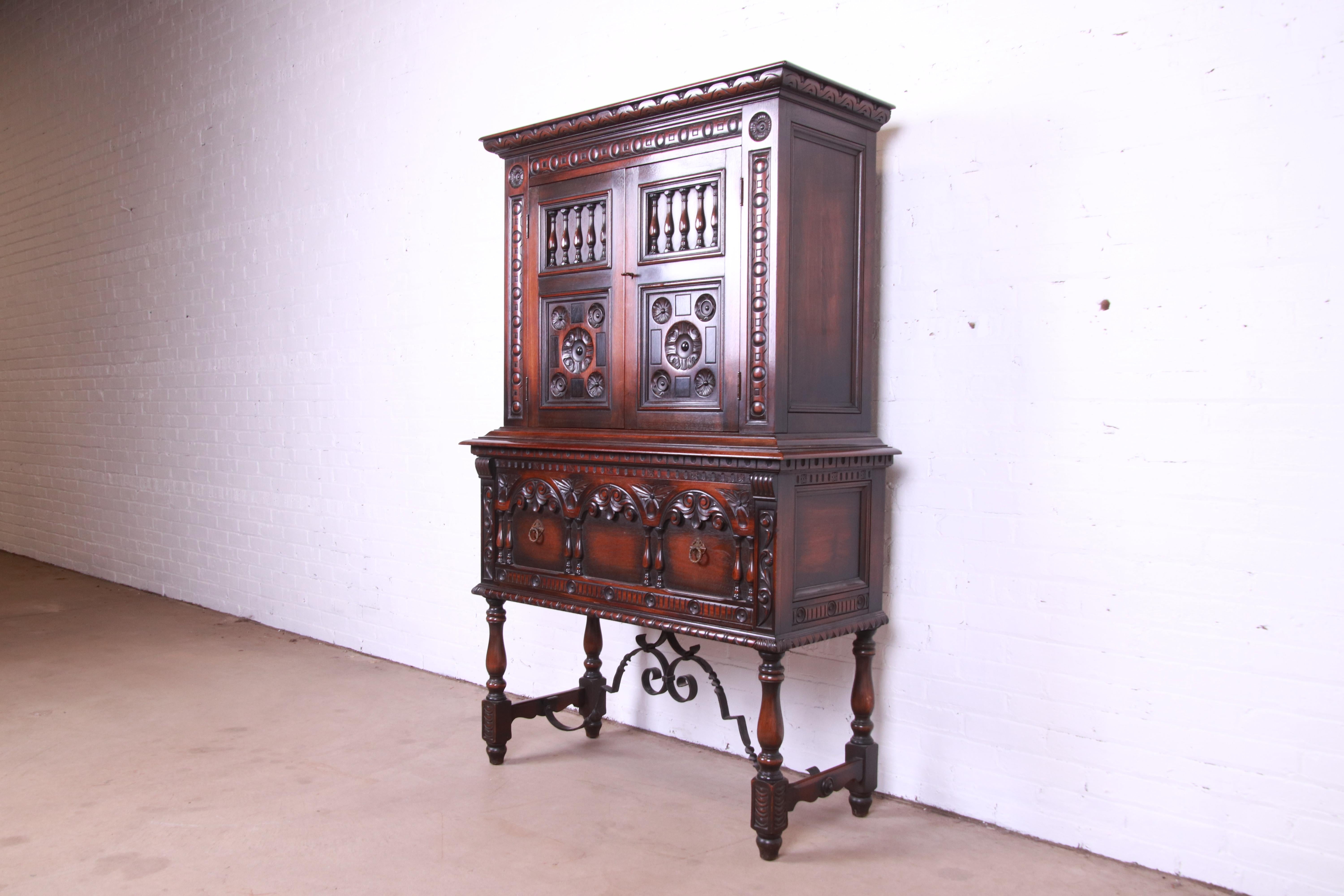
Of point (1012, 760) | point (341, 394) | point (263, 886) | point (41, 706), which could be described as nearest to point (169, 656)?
point (41, 706)

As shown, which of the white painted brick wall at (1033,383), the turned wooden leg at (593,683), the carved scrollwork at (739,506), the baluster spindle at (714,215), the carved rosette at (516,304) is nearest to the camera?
the white painted brick wall at (1033,383)

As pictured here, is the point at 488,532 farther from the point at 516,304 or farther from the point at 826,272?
the point at 826,272

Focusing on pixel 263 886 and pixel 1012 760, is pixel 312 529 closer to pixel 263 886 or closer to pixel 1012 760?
pixel 263 886

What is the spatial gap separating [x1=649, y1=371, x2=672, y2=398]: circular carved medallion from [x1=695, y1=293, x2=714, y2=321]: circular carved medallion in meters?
0.21

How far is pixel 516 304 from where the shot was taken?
3541 mm

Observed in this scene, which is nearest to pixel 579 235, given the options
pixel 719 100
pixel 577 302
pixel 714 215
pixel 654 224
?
pixel 577 302

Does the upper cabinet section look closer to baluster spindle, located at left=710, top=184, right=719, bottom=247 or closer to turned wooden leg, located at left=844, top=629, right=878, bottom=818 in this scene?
baluster spindle, located at left=710, top=184, right=719, bottom=247

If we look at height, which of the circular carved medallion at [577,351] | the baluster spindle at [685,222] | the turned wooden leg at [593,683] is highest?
the baluster spindle at [685,222]

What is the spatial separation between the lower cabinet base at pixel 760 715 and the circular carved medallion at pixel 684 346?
856 millimetres

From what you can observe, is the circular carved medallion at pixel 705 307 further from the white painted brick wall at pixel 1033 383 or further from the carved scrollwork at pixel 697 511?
the white painted brick wall at pixel 1033 383

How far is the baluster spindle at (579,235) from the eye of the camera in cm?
335

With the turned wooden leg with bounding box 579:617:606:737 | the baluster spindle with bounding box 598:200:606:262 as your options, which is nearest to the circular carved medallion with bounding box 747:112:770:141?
the baluster spindle with bounding box 598:200:606:262

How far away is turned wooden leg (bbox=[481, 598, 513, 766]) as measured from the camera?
3631 mm

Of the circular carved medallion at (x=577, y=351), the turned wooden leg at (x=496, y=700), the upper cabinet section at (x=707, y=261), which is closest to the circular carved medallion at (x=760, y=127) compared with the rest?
the upper cabinet section at (x=707, y=261)
